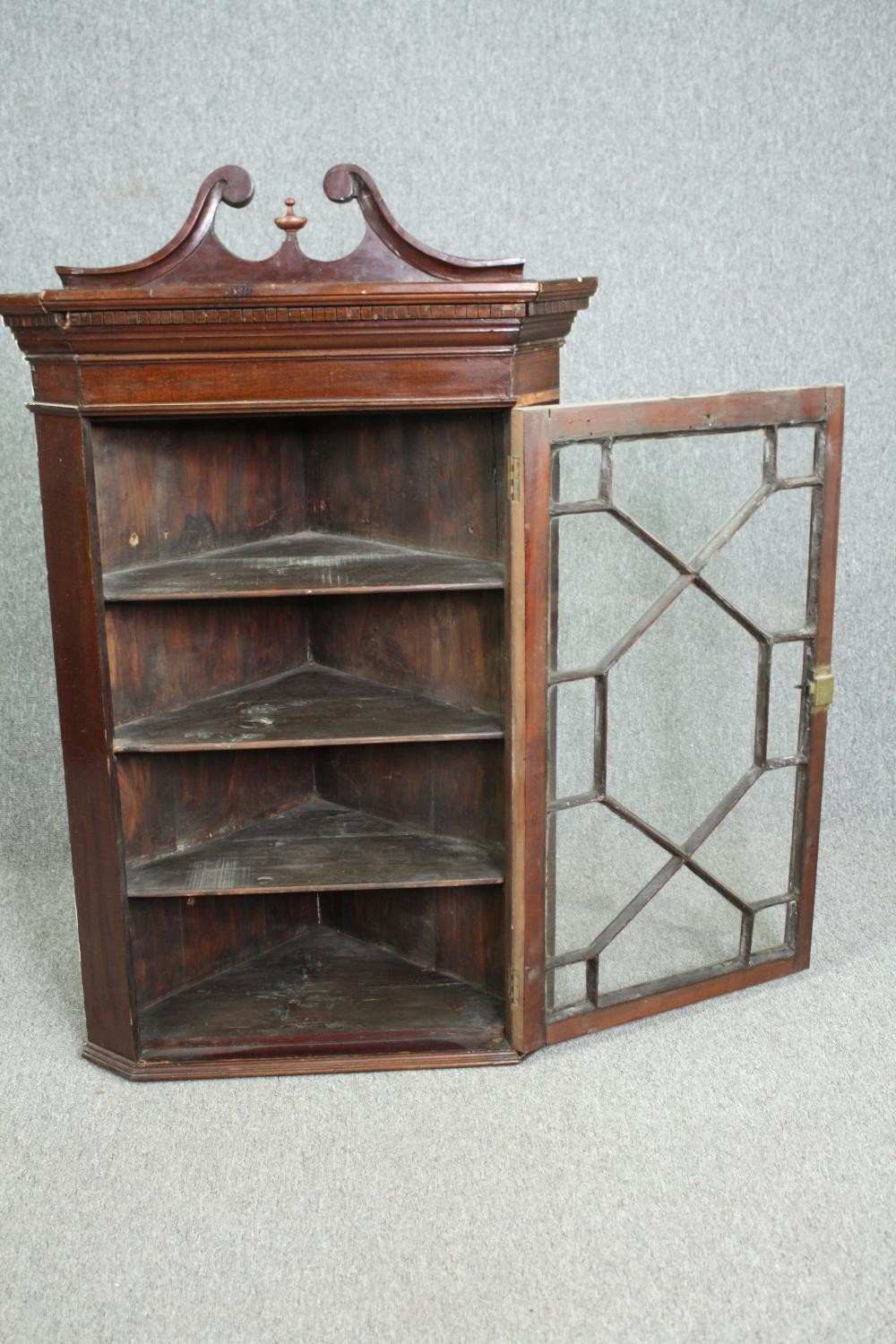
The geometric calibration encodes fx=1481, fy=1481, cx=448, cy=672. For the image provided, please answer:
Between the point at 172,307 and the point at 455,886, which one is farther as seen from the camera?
the point at 455,886

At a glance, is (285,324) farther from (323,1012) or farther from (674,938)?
(674,938)

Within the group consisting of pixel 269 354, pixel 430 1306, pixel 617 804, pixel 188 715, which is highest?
pixel 269 354

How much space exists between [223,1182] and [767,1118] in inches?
31.1

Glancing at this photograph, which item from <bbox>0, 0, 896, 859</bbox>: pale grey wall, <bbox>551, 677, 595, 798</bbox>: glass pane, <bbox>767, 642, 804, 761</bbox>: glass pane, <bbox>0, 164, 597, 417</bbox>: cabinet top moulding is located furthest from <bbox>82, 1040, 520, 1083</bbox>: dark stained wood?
<bbox>0, 0, 896, 859</bbox>: pale grey wall

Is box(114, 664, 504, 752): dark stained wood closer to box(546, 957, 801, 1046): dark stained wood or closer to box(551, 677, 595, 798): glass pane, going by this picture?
box(551, 677, 595, 798): glass pane

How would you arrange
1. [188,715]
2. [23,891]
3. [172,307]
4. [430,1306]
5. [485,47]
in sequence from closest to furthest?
1. [430,1306]
2. [172,307]
3. [188,715]
4. [485,47]
5. [23,891]

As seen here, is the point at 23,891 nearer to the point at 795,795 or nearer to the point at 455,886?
the point at 455,886

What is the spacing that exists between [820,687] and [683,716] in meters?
0.22

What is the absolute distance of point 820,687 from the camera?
2381 millimetres

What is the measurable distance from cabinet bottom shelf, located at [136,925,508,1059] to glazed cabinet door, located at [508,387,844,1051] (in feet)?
0.40

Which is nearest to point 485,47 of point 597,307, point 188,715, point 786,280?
point 597,307

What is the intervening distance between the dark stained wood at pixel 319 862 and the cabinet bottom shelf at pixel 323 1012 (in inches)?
9.1

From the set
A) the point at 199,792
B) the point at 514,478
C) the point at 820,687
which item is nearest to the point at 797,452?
the point at 820,687

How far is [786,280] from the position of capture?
115 inches
